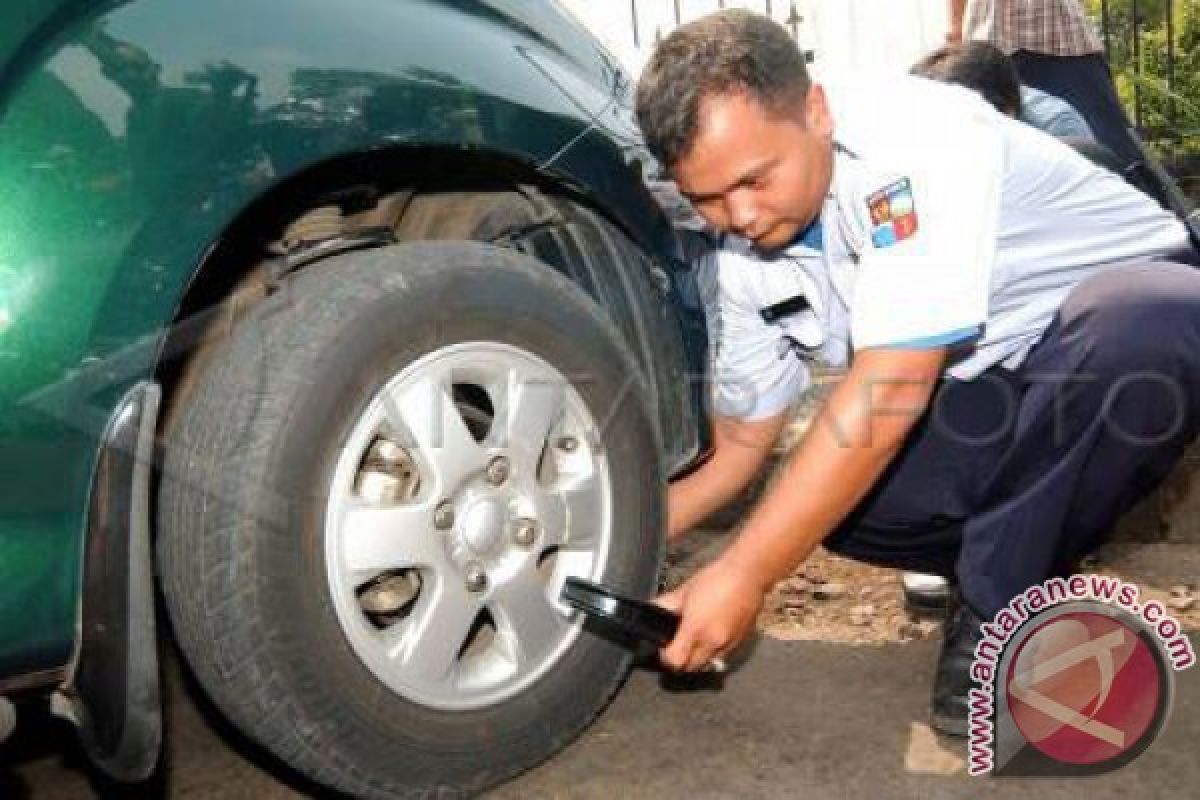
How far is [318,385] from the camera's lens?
168 centimetres

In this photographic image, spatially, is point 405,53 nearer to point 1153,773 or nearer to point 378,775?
point 378,775

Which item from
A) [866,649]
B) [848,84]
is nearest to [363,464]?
[848,84]

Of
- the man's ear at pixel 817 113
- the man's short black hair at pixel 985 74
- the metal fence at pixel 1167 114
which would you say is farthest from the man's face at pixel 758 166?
the metal fence at pixel 1167 114

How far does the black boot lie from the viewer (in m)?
1.98

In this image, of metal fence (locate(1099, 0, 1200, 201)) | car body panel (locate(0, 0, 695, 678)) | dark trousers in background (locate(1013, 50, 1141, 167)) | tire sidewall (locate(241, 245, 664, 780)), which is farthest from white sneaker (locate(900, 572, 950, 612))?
metal fence (locate(1099, 0, 1200, 201))

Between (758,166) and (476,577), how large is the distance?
697 mm

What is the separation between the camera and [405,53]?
6.04ft

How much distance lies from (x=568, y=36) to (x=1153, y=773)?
1562 mm

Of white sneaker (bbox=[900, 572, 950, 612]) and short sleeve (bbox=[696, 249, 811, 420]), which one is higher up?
short sleeve (bbox=[696, 249, 811, 420])

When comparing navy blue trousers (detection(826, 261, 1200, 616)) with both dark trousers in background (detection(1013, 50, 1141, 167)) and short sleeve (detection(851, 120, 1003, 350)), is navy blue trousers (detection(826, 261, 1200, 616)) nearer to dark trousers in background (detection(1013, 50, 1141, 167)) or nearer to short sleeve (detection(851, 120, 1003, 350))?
short sleeve (detection(851, 120, 1003, 350))

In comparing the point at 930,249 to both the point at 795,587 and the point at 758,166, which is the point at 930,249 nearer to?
the point at 758,166

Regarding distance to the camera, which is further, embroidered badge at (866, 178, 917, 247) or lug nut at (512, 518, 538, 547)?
lug nut at (512, 518, 538, 547)

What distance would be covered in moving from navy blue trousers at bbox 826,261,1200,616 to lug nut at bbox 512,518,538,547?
62cm

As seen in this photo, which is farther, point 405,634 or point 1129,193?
point 1129,193
